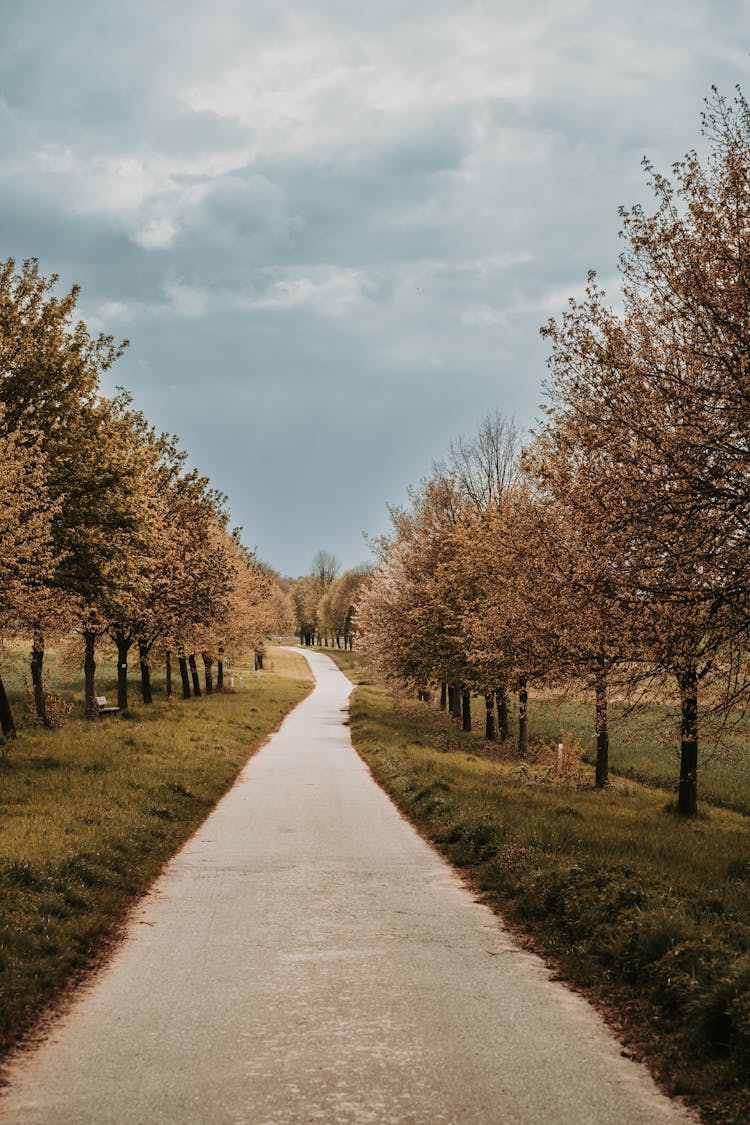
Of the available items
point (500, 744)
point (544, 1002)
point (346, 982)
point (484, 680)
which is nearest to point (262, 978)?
point (346, 982)

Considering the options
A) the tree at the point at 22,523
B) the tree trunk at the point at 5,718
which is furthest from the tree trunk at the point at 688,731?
the tree trunk at the point at 5,718

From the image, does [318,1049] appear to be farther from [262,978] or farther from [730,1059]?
[730,1059]

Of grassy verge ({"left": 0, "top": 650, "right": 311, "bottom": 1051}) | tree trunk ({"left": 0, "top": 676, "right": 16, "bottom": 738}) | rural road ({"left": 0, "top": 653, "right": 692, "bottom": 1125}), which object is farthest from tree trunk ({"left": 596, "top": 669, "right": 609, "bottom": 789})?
tree trunk ({"left": 0, "top": 676, "right": 16, "bottom": 738})

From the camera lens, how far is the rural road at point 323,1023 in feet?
17.2

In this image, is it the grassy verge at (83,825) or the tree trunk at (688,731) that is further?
the tree trunk at (688,731)

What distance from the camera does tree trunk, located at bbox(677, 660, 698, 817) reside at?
14.4 metres

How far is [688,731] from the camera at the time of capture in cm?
1452

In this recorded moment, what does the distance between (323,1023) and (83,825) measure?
829cm

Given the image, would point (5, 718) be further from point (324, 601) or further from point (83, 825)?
point (324, 601)

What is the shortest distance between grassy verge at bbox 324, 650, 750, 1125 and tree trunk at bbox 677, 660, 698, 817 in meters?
0.63

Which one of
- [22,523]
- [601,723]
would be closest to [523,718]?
[601,723]

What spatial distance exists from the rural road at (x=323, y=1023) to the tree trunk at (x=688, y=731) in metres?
5.53

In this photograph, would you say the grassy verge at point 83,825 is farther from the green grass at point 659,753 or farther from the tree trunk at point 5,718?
the green grass at point 659,753

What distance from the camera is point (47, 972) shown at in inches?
304
